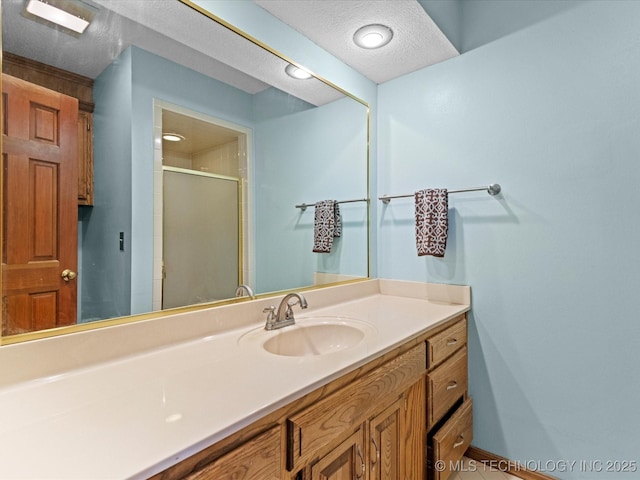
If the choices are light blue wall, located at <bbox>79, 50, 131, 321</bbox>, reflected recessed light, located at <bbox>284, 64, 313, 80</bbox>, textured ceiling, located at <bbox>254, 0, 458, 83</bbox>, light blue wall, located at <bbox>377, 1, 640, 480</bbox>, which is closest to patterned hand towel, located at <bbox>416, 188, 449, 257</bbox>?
light blue wall, located at <bbox>377, 1, 640, 480</bbox>

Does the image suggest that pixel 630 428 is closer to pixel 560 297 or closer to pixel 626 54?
pixel 560 297

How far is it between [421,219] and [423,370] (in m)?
0.77

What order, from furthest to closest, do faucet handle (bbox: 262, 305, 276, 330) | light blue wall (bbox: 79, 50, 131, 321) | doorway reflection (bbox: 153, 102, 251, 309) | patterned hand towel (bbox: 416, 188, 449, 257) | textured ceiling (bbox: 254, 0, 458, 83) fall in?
patterned hand towel (bbox: 416, 188, 449, 257) < textured ceiling (bbox: 254, 0, 458, 83) < faucet handle (bbox: 262, 305, 276, 330) < doorway reflection (bbox: 153, 102, 251, 309) < light blue wall (bbox: 79, 50, 131, 321)

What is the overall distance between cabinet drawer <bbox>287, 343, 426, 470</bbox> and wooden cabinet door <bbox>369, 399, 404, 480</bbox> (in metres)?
0.05

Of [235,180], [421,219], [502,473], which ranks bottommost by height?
[502,473]

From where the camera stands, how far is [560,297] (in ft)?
4.63

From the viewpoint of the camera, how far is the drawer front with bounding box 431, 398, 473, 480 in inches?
50.1

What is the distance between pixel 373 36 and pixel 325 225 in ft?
3.15

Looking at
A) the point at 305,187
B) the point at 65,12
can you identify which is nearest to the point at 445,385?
the point at 305,187

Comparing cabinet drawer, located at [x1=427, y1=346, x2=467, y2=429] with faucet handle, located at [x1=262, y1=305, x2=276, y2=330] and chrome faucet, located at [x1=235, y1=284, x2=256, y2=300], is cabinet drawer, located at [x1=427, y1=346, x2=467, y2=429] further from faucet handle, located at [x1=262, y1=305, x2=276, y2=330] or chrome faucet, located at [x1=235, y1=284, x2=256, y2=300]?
chrome faucet, located at [x1=235, y1=284, x2=256, y2=300]

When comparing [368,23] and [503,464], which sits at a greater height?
[368,23]

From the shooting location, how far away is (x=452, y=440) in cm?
139

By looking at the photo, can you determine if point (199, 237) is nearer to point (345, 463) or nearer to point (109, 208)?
point (109, 208)

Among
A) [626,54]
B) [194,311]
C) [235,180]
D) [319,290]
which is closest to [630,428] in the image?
[319,290]
